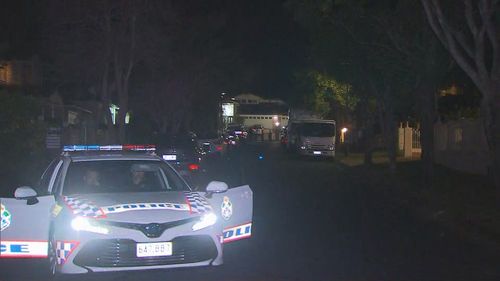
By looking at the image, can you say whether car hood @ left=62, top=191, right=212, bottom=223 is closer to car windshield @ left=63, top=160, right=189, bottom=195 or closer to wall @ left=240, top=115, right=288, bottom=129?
car windshield @ left=63, top=160, right=189, bottom=195

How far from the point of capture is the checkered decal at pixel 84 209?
25.8ft

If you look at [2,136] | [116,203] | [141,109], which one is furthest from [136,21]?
[116,203]

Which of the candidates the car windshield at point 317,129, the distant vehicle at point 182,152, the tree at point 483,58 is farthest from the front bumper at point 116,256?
the car windshield at point 317,129

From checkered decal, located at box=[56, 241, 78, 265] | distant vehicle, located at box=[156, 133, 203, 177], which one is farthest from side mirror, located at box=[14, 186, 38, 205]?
distant vehicle, located at box=[156, 133, 203, 177]

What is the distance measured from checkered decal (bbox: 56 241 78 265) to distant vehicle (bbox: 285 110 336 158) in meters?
35.1

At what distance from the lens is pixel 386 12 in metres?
24.0

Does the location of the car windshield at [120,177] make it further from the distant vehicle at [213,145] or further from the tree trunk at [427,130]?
the distant vehicle at [213,145]

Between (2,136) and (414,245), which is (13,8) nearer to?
(2,136)

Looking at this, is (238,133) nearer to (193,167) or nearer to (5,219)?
(193,167)

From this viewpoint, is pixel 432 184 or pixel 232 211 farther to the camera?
pixel 432 184

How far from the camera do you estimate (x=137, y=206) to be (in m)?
8.07

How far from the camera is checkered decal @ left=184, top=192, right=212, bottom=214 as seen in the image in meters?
8.29

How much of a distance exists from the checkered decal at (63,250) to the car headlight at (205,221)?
1248mm

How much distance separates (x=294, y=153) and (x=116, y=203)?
39003 mm
